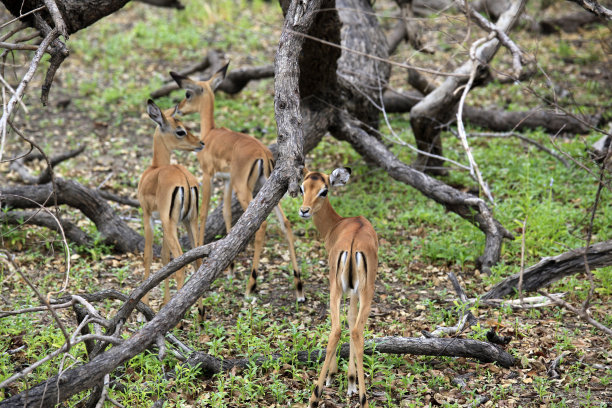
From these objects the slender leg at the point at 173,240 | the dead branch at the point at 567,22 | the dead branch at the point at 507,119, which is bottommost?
the slender leg at the point at 173,240

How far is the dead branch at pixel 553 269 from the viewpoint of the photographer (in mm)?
5063

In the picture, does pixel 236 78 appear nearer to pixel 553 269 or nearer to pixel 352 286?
pixel 553 269

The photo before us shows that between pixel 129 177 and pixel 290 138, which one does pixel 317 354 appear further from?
pixel 129 177

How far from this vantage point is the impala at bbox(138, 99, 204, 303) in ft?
17.7

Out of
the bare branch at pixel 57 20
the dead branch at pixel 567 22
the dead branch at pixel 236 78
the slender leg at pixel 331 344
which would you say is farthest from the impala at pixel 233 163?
the dead branch at pixel 567 22

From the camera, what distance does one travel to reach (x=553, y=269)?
5355mm

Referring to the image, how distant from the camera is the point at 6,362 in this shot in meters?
4.59

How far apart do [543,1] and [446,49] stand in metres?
2.05

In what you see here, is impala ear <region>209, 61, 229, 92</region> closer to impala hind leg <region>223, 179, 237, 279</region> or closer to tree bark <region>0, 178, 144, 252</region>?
impala hind leg <region>223, 179, 237, 279</region>

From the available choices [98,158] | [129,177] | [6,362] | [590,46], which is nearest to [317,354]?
[6,362]

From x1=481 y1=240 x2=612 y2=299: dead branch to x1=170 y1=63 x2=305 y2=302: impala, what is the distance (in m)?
1.80

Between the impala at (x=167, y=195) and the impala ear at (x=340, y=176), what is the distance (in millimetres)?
1242

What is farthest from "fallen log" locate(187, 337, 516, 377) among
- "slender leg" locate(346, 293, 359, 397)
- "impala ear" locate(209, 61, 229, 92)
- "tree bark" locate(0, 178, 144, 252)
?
"impala ear" locate(209, 61, 229, 92)

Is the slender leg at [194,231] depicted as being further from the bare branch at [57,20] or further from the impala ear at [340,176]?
the bare branch at [57,20]
